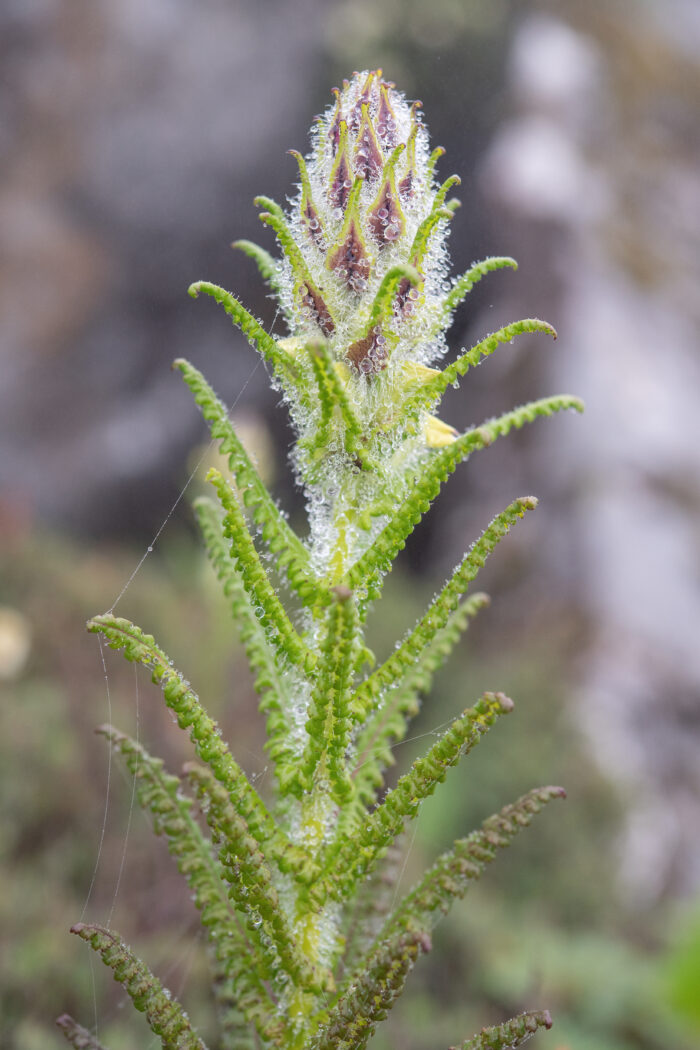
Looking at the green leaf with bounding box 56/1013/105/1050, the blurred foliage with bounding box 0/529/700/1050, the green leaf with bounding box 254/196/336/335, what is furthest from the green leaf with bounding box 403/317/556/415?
the blurred foliage with bounding box 0/529/700/1050

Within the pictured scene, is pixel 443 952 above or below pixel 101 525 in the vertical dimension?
below

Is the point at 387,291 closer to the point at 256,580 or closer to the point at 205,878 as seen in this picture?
the point at 256,580

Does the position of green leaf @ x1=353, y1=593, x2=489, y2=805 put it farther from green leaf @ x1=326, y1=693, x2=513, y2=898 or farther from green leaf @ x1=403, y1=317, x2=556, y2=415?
green leaf @ x1=403, y1=317, x2=556, y2=415

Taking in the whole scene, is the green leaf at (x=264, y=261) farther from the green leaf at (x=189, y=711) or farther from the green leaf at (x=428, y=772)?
the green leaf at (x=428, y=772)

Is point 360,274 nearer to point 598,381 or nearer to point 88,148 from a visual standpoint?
point 598,381

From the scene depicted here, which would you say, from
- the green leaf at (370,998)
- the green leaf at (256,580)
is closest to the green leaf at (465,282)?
the green leaf at (256,580)

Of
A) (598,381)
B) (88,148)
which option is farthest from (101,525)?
(598,381)
